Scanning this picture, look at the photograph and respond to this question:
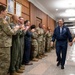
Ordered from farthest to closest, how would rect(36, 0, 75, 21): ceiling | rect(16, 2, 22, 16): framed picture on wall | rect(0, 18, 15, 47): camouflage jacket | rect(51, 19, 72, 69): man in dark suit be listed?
rect(36, 0, 75, 21): ceiling → rect(16, 2, 22, 16): framed picture on wall → rect(51, 19, 72, 69): man in dark suit → rect(0, 18, 15, 47): camouflage jacket

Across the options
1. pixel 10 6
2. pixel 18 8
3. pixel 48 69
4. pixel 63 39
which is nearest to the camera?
pixel 48 69

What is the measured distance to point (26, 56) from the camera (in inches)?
218

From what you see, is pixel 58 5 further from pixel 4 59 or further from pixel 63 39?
pixel 4 59

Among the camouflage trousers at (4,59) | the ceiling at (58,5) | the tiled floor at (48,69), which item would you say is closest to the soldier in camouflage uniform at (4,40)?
the camouflage trousers at (4,59)

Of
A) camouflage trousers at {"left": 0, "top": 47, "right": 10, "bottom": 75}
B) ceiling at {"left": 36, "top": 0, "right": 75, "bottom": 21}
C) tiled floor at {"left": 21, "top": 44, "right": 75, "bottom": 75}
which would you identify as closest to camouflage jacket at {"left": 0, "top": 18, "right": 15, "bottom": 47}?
camouflage trousers at {"left": 0, "top": 47, "right": 10, "bottom": 75}

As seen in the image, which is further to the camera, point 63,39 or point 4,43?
point 63,39

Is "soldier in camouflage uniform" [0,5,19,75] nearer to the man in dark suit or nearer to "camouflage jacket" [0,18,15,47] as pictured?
"camouflage jacket" [0,18,15,47]

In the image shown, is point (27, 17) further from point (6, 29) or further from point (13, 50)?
point (6, 29)

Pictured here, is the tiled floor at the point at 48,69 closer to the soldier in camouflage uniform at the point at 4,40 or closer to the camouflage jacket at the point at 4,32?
the soldier in camouflage uniform at the point at 4,40

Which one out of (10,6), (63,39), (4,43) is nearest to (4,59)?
(4,43)

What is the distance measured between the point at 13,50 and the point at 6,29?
2.72ft

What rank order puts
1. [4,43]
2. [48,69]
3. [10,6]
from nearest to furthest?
[4,43] → [48,69] → [10,6]

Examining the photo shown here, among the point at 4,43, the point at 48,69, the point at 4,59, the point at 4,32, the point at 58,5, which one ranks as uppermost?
the point at 58,5

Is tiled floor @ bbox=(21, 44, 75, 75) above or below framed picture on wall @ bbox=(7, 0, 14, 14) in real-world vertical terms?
below
